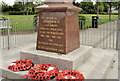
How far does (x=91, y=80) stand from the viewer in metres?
3.22

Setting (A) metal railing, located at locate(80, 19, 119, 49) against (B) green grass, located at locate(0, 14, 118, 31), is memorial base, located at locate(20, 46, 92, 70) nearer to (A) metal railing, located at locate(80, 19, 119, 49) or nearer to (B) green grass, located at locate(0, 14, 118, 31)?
(A) metal railing, located at locate(80, 19, 119, 49)

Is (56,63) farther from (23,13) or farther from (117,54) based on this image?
(23,13)

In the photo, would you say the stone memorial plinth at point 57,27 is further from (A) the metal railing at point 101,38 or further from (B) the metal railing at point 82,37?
(A) the metal railing at point 101,38

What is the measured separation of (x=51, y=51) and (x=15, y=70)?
1207mm

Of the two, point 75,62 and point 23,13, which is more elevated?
point 23,13

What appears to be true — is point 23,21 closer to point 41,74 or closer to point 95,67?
point 95,67

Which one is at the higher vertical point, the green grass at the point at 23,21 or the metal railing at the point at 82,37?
the green grass at the point at 23,21

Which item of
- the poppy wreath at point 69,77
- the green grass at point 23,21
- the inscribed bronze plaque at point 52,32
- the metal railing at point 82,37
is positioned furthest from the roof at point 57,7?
the green grass at point 23,21

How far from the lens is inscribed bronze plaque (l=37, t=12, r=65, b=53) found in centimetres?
401

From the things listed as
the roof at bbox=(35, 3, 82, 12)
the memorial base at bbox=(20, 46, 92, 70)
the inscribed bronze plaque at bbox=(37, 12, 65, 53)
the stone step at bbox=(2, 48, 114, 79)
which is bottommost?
the stone step at bbox=(2, 48, 114, 79)

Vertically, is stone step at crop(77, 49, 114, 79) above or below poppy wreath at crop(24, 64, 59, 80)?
below

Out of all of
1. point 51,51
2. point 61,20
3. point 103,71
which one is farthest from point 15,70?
point 103,71

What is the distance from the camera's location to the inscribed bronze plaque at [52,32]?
13.2 ft

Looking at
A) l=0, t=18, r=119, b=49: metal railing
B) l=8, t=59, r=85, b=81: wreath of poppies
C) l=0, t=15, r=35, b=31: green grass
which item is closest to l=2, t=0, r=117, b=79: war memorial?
l=8, t=59, r=85, b=81: wreath of poppies
